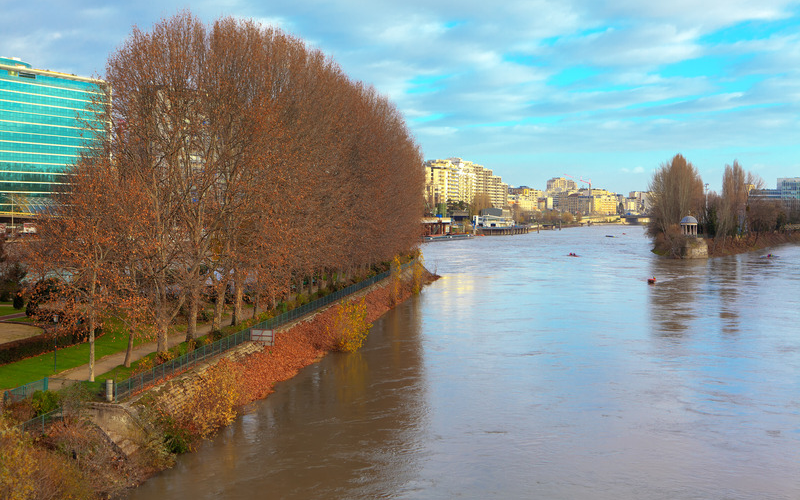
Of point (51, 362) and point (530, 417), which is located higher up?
point (51, 362)

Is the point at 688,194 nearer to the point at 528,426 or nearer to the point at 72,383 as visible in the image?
the point at 528,426

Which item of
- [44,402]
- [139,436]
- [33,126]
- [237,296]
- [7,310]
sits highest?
[33,126]

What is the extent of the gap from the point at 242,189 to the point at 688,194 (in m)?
101

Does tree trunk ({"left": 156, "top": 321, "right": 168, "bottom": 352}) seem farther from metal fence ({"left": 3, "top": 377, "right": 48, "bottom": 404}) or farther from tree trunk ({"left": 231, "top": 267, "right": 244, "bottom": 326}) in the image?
metal fence ({"left": 3, "top": 377, "right": 48, "bottom": 404})

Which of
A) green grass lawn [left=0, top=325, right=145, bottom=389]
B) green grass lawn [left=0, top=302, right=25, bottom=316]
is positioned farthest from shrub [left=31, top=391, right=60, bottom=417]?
green grass lawn [left=0, top=302, right=25, bottom=316]

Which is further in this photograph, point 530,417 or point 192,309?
point 192,309

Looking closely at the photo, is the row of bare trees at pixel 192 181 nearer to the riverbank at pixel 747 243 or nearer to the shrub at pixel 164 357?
the shrub at pixel 164 357

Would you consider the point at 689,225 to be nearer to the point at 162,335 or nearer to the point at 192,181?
the point at 192,181

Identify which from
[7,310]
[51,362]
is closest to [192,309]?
[51,362]

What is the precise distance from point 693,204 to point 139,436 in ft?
379

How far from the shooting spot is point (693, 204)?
118125 mm

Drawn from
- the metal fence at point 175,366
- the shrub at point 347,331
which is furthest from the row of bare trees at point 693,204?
the metal fence at point 175,366

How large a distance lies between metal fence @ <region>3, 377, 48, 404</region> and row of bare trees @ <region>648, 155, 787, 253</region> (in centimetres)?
10225

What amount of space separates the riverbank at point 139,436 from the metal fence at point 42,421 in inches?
9.3
